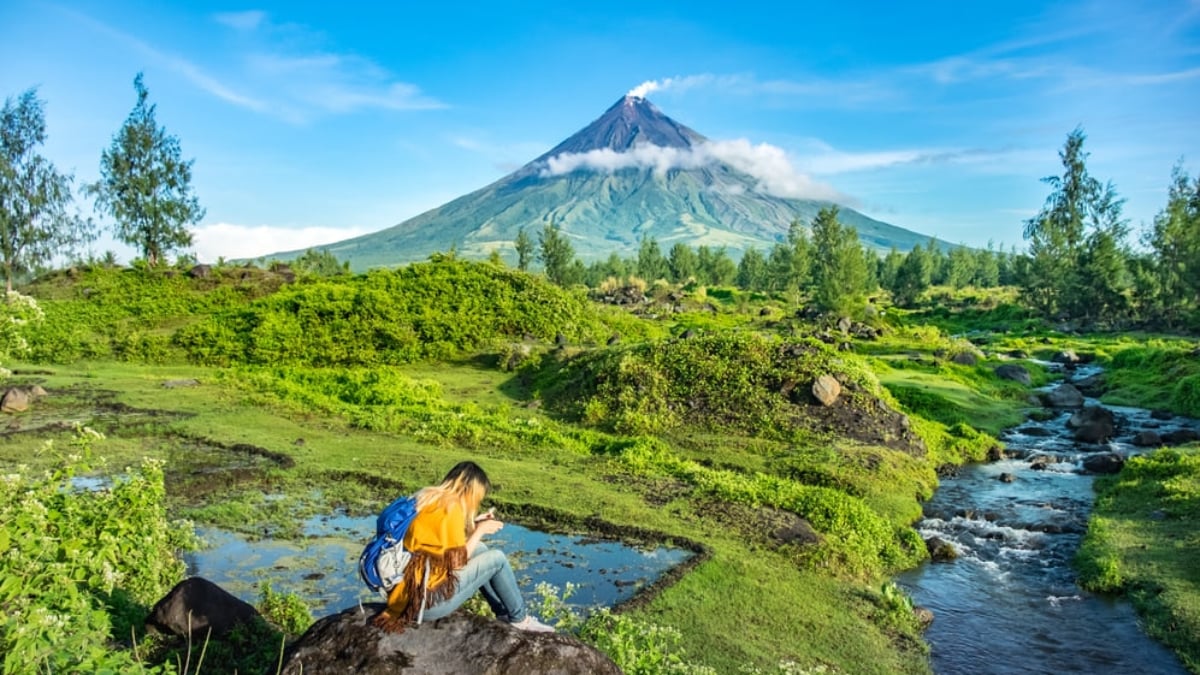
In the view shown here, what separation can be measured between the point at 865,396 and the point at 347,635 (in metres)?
16.0

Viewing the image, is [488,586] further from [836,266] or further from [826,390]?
[836,266]

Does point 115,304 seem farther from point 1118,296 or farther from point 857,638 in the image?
point 1118,296

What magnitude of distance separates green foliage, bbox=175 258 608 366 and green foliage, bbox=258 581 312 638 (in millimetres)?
20475

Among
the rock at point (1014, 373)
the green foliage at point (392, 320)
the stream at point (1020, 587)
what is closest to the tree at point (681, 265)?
the green foliage at point (392, 320)

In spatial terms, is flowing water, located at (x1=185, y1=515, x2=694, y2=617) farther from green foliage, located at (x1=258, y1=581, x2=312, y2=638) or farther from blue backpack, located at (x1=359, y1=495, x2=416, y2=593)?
Answer: blue backpack, located at (x1=359, y1=495, x2=416, y2=593)

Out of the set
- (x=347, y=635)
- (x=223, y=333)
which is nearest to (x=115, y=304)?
(x=223, y=333)

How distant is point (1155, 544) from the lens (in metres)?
12.0

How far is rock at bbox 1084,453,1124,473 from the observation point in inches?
671

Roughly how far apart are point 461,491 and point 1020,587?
9.46 metres

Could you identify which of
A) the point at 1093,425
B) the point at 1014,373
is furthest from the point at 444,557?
the point at 1014,373

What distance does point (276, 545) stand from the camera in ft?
35.1

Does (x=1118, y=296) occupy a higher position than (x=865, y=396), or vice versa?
(x=1118, y=296)

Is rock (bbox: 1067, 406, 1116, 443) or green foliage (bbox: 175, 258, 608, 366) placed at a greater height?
green foliage (bbox: 175, 258, 608, 366)

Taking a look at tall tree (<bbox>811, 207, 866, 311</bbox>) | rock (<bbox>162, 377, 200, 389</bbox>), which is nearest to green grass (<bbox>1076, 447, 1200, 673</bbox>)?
rock (<bbox>162, 377, 200, 389</bbox>)
